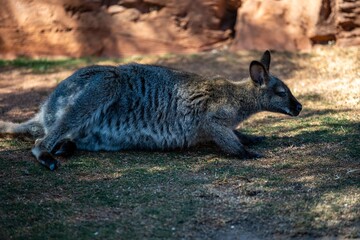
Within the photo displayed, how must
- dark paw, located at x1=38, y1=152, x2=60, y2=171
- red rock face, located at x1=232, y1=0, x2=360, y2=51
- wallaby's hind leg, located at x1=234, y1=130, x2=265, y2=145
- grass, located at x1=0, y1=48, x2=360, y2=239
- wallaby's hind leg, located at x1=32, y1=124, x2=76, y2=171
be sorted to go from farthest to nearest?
red rock face, located at x1=232, y1=0, x2=360, y2=51 → wallaby's hind leg, located at x1=234, y1=130, x2=265, y2=145 → wallaby's hind leg, located at x1=32, y1=124, x2=76, y2=171 → dark paw, located at x1=38, y1=152, x2=60, y2=171 → grass, located at x1=0, y1=48, x2=360, y2=239

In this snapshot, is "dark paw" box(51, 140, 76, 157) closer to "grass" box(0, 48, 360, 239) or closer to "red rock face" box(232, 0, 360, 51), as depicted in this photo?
"grass" box(0, 48, 360, 239)

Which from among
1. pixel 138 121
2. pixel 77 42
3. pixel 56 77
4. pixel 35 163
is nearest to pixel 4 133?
pixel 35 163

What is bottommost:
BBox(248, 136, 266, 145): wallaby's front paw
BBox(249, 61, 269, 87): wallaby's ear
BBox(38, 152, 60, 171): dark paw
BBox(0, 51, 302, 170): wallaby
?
BBox(248, 136, 266, 145): wallaby's front paw

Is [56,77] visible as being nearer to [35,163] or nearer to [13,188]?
[35,163]

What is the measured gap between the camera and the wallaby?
23.6 feet

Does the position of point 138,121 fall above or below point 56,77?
above

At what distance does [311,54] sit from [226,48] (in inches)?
62.0

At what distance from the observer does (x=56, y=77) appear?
34.7 ft

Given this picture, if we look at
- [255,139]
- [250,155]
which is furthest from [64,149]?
[255,139]

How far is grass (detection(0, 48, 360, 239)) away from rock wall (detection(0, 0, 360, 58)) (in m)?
3.29

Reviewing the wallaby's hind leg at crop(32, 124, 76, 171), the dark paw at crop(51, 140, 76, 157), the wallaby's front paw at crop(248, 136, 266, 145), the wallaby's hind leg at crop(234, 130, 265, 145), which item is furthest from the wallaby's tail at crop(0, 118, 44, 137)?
the wallaby's front paw at crop(248, 136, 266, 145)

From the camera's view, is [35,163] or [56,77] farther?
[56,77]

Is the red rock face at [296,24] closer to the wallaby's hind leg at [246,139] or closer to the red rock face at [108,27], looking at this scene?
the red rock face at [108,27]

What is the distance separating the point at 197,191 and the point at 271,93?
2199mm
